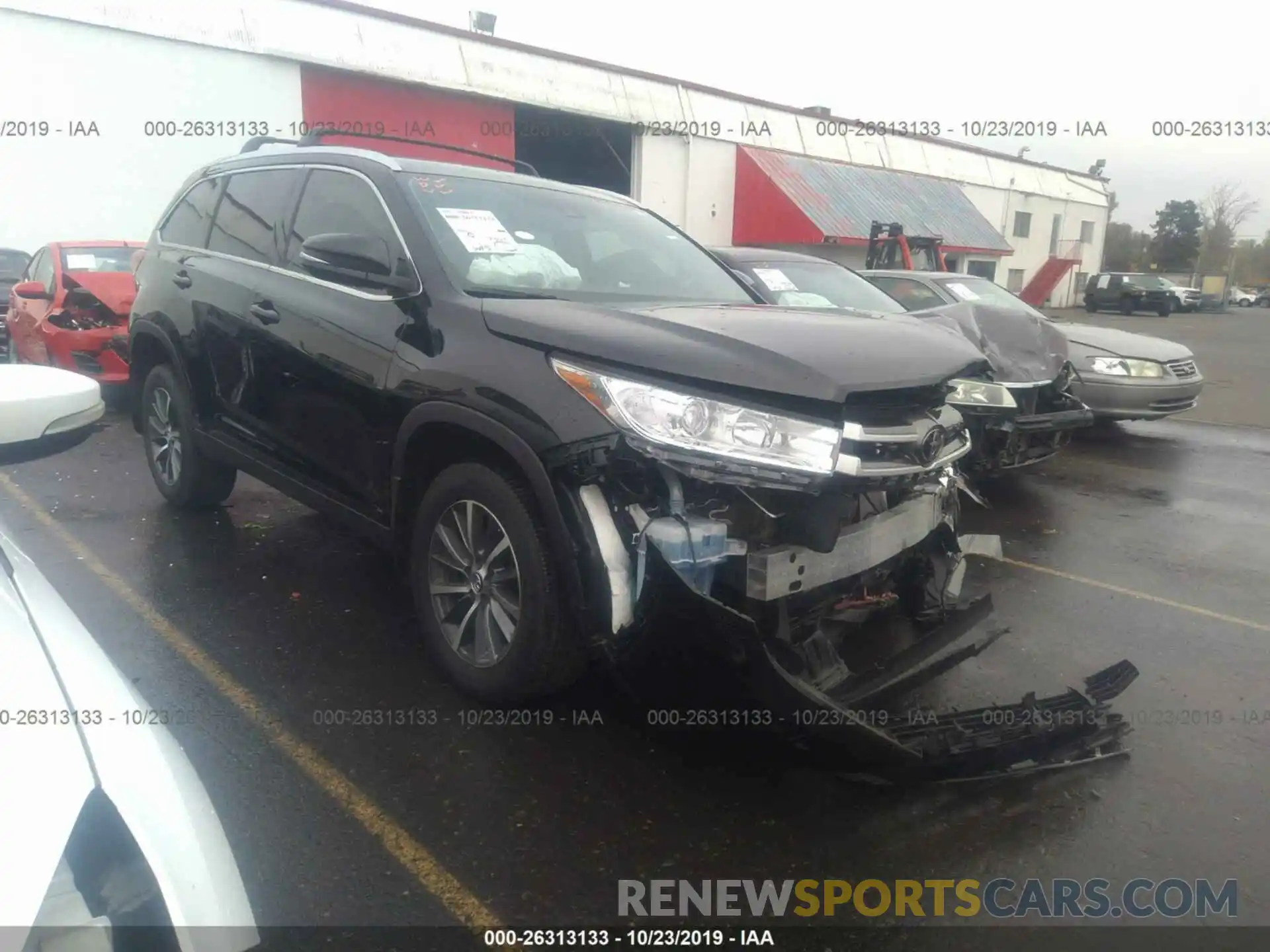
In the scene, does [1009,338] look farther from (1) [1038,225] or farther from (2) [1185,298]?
(2) [1185,298]

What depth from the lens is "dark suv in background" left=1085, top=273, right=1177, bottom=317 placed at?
3719cm

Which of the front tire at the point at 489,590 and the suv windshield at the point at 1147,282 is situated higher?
the suv windshield at the point at 1147,282

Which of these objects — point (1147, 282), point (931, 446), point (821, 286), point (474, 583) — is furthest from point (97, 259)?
point (1147, 282)

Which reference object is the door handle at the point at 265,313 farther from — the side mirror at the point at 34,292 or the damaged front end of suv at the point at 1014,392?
the side mirror at the point at 34,292

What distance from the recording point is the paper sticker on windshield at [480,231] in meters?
3.52

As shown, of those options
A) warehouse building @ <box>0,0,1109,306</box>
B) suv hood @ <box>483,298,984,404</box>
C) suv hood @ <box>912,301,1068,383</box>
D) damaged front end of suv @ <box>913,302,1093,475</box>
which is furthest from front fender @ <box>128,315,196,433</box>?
suv hood @ <box>912,301,1068,383</box>

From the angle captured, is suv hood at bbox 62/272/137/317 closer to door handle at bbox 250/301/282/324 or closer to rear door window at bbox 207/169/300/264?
rear door window at bbox 207/169/300/264

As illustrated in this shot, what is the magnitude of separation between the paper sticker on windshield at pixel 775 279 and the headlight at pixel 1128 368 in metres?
3.50

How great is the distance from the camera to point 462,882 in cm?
246

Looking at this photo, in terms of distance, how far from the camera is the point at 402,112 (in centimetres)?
1817

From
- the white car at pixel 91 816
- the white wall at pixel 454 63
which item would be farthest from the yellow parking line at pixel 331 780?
the white wall at pixel 454 63

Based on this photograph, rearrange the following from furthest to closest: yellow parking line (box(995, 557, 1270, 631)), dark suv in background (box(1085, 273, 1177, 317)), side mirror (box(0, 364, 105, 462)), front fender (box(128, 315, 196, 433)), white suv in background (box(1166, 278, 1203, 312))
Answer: white suv in background (box(1166, 278, 1203, 312)) < dark suv in background (box(1085, 273, 1177, 317)) < front fender (box(128, 315, 196, 433)) < yellow parking line (box(995, 557, 1270, 631)) < side mirror (box(0, 364, 105, 462))

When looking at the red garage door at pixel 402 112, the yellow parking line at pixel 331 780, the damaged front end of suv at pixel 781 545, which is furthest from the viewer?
the red garage door at pixel 402 112

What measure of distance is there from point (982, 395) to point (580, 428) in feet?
13.4
